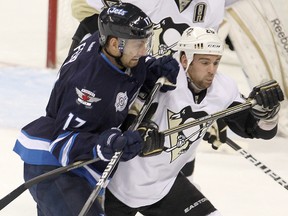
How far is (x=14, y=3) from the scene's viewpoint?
19.2 feet

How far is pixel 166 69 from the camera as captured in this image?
2465 mm

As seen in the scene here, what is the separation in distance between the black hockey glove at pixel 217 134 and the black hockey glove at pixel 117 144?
0.62 metres

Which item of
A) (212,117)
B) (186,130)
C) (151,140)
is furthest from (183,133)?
(151,140)

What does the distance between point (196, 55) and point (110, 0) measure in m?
0.54

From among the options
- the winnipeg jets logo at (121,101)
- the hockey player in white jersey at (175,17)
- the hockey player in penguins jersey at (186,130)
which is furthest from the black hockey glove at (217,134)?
the winnipeg jets logo at (121,101)

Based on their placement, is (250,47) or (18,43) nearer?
(250,47)

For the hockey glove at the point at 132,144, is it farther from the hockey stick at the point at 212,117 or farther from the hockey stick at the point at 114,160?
the hockey stick at the point at 212,117

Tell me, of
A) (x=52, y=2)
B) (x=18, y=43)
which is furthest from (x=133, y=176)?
(x=18, y=43)

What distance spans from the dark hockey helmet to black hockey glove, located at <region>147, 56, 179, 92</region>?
0.15m

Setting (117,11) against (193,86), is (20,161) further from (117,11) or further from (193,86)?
(117,11)

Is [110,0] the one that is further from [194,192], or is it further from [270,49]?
[270,49]

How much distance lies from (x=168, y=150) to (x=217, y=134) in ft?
1.26

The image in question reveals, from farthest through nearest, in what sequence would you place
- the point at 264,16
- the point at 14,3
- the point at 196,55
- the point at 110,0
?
the point at 14,3 < the point at 264,16 < the point at 110,0 < the point at 196,55

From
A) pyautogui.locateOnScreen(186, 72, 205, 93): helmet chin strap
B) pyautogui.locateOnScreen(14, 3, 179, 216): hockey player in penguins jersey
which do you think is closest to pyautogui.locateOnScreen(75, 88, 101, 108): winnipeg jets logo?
pyautogui.locateOnScreen(14, 3, 179, 216): hockey player in penguins jersey
